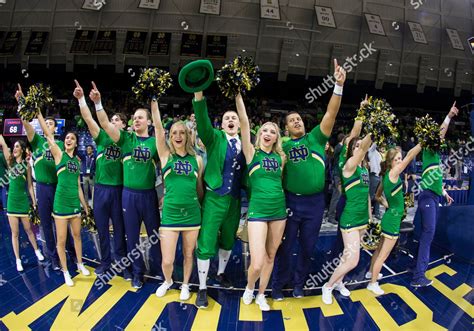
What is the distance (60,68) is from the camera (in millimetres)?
15961

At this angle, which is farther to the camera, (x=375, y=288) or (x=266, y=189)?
(x=375, y=288)

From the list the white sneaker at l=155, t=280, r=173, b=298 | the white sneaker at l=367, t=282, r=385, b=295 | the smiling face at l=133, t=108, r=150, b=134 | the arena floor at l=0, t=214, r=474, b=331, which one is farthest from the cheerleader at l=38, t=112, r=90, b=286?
the white sneaker at l=367, t=282, r=385, b=295

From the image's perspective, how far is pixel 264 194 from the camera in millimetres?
3139

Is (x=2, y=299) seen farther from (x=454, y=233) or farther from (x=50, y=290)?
(x=454, y=233)

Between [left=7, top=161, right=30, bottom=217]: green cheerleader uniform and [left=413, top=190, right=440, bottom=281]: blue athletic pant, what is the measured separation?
16.9ft

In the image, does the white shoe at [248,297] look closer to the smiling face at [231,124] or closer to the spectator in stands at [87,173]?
the smiling face at [231,124]

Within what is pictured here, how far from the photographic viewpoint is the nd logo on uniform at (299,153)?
129 inches

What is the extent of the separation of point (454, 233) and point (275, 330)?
3.75m

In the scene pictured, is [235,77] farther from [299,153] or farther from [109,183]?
[109,183]

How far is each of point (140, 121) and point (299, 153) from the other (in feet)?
5.79

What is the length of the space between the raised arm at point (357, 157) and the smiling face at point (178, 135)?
5.96 ft

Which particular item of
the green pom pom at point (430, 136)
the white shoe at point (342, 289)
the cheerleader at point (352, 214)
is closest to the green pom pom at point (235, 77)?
the cheerleader at point (352, 214)

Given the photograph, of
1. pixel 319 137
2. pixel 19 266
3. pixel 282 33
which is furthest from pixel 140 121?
pixel 282 33

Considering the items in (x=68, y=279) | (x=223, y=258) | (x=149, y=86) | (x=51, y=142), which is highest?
(x=149, y=86)
